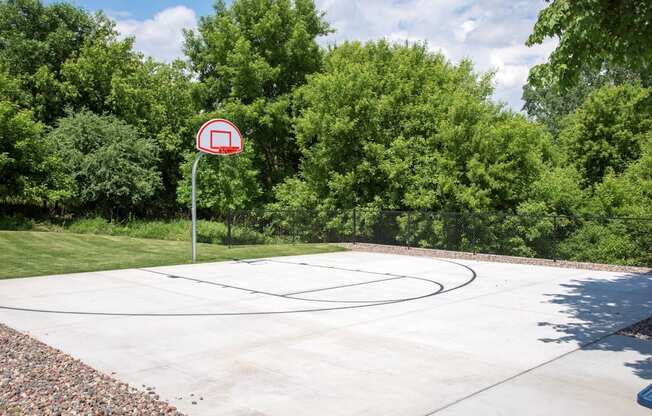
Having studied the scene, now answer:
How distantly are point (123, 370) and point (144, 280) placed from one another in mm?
6952

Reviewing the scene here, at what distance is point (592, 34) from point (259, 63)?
23724 millimetres

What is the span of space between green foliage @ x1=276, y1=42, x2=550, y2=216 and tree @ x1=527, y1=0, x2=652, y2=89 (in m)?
13.3

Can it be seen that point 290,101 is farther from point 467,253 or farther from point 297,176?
point 467,253

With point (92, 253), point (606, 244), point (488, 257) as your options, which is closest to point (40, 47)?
point (92, 253)

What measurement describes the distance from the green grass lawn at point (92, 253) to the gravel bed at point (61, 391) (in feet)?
26.4

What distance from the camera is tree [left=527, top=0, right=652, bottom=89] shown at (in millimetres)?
6262

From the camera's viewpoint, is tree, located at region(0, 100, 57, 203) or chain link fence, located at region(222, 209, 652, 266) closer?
chain link fence, located at region(222, 209, 652, 266)

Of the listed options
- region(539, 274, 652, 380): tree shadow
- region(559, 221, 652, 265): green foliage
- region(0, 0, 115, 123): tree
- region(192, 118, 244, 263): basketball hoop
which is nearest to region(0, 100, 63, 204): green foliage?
region(0, 0, 115, 123): tree

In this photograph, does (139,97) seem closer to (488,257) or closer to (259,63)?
(259,63)

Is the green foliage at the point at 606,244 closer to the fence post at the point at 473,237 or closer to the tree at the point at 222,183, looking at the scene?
the fence post at the point at 473,237

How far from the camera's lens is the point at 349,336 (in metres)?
7.55

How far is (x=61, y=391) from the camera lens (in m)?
5.08

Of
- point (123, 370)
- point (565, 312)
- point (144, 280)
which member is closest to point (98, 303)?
point (144, 280)

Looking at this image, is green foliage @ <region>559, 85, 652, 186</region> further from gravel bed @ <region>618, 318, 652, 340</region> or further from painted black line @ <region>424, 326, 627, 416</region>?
painted black line @ <region>424, 326, 627, 416</region>
